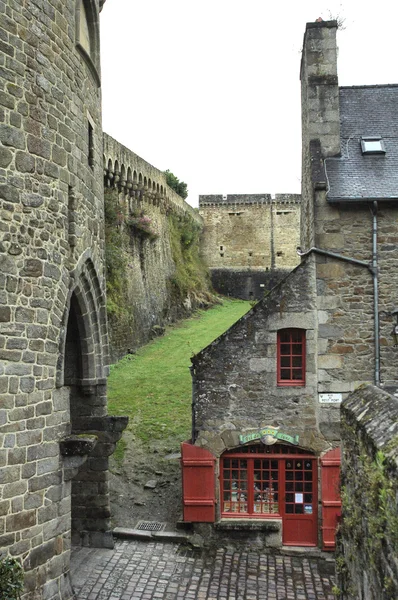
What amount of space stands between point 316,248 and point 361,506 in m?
6.03

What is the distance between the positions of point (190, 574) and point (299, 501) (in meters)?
2.44

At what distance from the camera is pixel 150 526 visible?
10.1m

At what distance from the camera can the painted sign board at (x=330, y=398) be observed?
31.8ft

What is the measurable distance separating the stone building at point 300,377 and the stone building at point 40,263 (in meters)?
3.39

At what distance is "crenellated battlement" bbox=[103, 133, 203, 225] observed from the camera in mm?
21656

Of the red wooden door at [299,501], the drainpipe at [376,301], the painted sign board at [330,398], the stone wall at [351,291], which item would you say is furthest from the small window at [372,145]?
the red wooden door at [299,501]

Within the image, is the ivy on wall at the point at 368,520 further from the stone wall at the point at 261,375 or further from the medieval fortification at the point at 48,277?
the stone wall at the point at 261,375

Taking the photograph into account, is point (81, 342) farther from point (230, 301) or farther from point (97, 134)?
point (230, 301)

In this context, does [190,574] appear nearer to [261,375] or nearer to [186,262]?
[261,375]

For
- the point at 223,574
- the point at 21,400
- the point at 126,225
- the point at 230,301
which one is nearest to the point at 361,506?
the point at 21,400

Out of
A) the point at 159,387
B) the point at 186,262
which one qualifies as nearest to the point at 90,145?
the point at 159,387

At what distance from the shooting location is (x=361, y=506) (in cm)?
430

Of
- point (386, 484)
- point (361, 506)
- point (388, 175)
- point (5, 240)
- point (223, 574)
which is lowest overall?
point (223, 574)

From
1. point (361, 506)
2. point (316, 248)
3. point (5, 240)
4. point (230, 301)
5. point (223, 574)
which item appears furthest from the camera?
point (230, 301)
